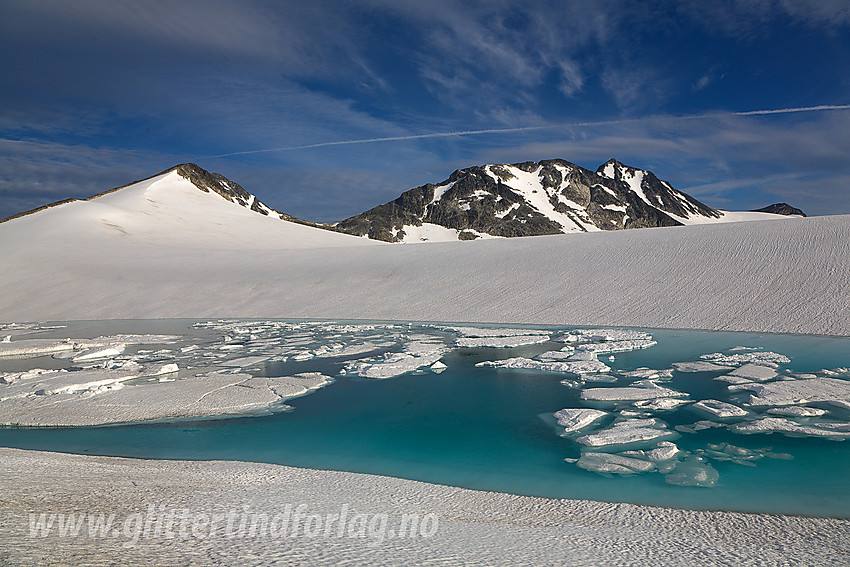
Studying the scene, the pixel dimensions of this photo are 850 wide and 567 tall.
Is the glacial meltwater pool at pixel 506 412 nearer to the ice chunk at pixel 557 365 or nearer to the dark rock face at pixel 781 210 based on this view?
the ice chunk at pixel 557 365

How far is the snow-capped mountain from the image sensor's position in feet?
356

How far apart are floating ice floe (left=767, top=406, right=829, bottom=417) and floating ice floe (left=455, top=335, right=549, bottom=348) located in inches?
261

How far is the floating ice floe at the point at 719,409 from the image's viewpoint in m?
6.55

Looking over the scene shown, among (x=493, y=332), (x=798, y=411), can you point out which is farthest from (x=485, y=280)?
(x=798, y=411)

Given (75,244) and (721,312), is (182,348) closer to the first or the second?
(721,312)

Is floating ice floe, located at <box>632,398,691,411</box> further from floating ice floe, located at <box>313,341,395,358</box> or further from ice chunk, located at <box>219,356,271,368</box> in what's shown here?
ice chunk, located at <box>219,356,271,368</box>

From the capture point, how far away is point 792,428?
19.4ft

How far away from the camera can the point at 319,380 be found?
364 inches

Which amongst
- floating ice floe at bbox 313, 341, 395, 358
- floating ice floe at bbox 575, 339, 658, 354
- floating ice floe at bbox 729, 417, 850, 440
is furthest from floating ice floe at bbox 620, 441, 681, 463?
floating ice floe at bbox 313, 341, 395, 358

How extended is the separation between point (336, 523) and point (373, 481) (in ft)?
3.84

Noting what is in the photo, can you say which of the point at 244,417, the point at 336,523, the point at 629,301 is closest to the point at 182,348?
the point at 244,417

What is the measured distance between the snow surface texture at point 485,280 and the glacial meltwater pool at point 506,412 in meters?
3.72

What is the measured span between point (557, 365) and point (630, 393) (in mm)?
2271

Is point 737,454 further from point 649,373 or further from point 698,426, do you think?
point 649,373
